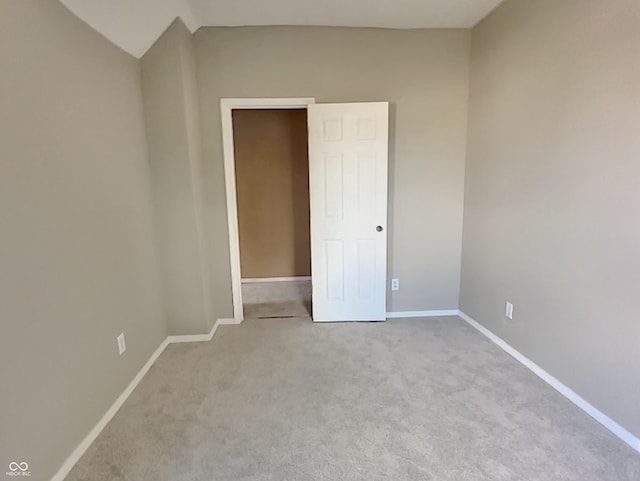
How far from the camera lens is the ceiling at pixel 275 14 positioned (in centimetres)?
228

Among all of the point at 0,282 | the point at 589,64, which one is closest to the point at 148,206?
the point at 0,282

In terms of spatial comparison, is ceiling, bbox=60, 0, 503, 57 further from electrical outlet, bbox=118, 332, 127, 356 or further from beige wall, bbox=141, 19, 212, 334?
electrical outlet, bbox=118, 332, 127, 356

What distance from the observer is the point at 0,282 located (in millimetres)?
1355

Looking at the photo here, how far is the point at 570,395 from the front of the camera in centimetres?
216

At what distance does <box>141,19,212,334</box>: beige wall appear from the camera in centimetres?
272

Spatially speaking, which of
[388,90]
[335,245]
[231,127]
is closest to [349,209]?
[335,245]

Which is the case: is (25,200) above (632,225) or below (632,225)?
above

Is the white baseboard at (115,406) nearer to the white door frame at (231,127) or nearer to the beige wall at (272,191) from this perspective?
the white door frame at (231,127)

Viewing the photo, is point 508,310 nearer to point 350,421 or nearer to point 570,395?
point 570,395

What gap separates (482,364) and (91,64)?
10.7 feet

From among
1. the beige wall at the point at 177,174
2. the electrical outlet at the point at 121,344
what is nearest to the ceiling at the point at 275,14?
the beige wall at the point at 177,174

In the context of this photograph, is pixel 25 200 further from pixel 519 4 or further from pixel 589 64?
pixel 519 4

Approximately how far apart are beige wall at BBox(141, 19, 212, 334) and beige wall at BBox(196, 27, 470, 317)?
0.20m

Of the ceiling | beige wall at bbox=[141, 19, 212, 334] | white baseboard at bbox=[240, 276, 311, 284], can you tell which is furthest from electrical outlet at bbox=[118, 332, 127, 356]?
white baseboard at bbox=[240, 276, 311, 284]
